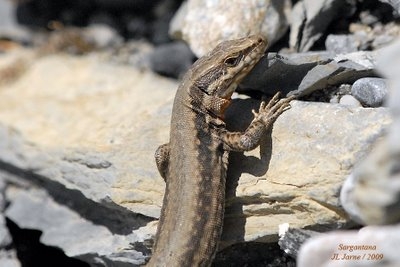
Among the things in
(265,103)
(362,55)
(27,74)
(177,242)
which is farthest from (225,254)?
(27,74)

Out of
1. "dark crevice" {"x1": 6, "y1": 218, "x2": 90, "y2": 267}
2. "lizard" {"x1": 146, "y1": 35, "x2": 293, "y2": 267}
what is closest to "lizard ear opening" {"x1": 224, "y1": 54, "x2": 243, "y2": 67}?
"lizard" {"x1": 146, "y1": 35, "x2": 293, "y2": 267}

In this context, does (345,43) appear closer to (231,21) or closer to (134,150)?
(231,21)

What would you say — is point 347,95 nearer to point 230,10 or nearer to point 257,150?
point 257,150

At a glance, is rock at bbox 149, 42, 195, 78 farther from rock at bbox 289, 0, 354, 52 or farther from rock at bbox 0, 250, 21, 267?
rock at bbox 0, 250, 21, 267

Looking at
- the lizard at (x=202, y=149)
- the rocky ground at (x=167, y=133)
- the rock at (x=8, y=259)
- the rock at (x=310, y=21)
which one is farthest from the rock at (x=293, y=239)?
the rock at (x=8, y=259)

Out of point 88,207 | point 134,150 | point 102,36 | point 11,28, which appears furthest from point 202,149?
point 11,28

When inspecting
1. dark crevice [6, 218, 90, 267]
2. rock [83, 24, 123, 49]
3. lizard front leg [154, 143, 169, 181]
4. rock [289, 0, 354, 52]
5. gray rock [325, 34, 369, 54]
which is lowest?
dark crevice [6, 218, 90, 267]

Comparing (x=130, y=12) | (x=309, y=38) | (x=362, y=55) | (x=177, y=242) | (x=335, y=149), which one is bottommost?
(x=177, y=242)
